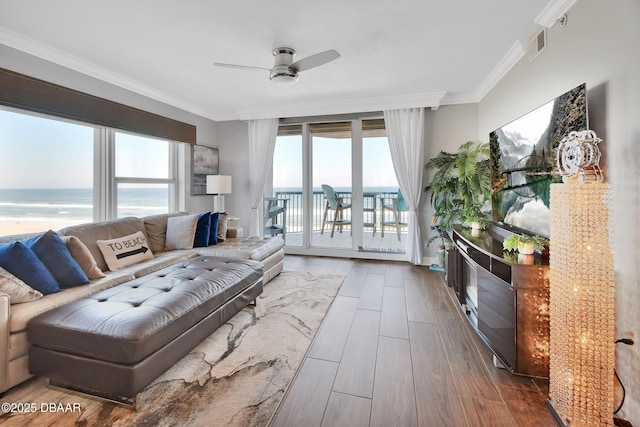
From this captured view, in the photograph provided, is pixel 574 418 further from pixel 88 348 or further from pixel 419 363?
pixel 88 348

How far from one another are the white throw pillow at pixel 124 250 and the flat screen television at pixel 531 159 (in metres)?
3.54

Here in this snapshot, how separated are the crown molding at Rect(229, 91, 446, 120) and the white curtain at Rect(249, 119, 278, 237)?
0.57 feet

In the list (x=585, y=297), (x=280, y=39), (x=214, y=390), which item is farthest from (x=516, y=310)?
(x=280, y=39)

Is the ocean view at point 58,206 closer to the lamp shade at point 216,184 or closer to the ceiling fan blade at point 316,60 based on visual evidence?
the lamp shade at point 216,184

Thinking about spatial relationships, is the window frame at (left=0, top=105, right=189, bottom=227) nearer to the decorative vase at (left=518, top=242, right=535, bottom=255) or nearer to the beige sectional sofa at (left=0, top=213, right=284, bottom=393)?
the beige sectional sofa at (left=0, top=213, right=284, bottom=393)

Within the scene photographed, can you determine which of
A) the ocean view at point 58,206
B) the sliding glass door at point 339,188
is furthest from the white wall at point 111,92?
the sliding glass door at point 339,188

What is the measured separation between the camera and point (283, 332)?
7.72 ft

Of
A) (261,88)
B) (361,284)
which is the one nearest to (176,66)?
(261,88)

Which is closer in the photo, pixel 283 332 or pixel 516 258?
pixel 516 258

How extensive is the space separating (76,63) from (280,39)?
2206 mm

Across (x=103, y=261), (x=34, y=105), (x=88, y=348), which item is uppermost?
(x=34, y=105)

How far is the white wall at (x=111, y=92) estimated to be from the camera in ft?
8.62

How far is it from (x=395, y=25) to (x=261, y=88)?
2046mm

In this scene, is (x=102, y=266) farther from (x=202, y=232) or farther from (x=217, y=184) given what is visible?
(x=217, y=184)
